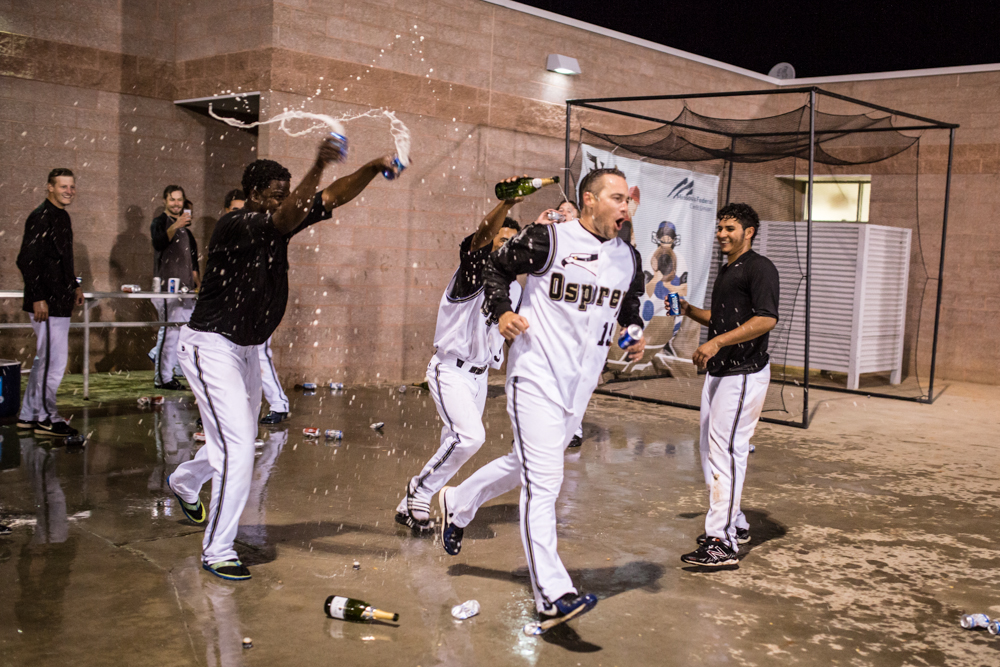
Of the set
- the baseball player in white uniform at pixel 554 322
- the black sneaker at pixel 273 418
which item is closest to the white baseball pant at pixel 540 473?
the baseball player in white uniform at pixel 554 322

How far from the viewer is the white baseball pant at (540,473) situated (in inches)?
155

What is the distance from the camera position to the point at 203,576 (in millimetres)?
4461

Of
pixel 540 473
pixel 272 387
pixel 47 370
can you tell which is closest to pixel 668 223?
pixel 272 387

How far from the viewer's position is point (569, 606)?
3.87 m

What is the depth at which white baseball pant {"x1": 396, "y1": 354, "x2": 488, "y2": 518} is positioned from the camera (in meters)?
5.18

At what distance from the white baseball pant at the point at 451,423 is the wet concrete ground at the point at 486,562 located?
0.34 m

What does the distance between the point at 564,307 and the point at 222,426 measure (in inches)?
70.0

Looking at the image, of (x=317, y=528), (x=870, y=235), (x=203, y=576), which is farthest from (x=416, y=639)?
(x=870, y=235)

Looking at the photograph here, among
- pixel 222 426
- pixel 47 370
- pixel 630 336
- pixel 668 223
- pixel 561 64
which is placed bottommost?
pixel 47 370

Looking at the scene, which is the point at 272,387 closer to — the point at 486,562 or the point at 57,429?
the point at 57,429

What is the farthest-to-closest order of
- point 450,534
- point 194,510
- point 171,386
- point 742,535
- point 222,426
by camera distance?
point 171,386, point 742,535, point 194,510, point 450,534, point 222,426

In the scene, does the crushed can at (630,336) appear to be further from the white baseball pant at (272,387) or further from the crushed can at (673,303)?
the white baseball pant at (272,387)

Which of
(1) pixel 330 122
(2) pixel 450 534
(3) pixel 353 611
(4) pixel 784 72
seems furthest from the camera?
(4) pixel 784 72

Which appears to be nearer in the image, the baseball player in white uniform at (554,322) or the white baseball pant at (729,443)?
the baseball player in white uniform at (554,322)
